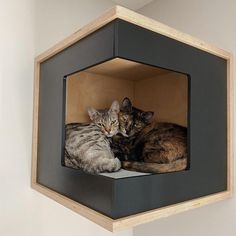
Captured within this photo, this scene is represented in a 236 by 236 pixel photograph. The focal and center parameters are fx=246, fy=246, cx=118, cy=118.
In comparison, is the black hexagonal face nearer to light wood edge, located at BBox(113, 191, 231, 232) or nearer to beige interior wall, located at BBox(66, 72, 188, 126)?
beige interior wall, located at BBox(66, 72, 188, 126)

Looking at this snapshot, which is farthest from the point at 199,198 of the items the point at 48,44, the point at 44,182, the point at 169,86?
the point at 48,44

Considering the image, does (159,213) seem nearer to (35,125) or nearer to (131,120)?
(131,120)

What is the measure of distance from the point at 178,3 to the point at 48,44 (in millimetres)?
739

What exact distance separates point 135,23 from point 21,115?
0.70m

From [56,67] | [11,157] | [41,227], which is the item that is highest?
[56,67]

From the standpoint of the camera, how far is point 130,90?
1.27 m

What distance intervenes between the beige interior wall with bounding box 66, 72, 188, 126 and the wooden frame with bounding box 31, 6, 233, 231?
173 millimetres

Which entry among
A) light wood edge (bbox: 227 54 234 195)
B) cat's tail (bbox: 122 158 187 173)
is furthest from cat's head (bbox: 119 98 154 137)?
light wood edge (bbox: 227 54 234 195)

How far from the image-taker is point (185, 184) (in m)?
0.84

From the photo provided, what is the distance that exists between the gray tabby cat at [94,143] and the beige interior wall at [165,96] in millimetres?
237

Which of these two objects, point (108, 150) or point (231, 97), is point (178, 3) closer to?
point (231, 97)

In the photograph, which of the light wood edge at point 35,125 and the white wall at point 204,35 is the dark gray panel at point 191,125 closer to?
the white wall at point 204,35

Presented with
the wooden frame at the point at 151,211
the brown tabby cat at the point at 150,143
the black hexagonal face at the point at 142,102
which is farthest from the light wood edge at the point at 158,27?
the brown tabby cat at the point at 150,143

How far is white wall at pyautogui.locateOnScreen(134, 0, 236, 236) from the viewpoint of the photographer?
1.10m
